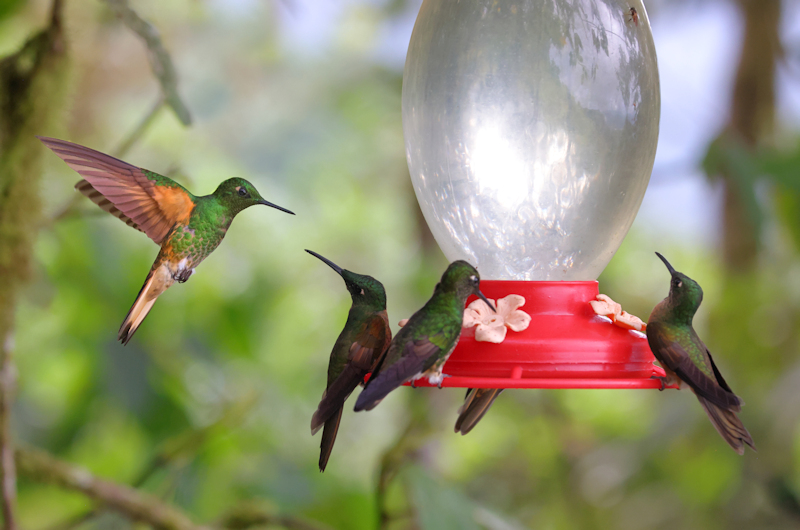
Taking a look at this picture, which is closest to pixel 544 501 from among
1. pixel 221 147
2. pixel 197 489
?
pixel 197 489

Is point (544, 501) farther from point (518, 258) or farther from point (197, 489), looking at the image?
point (518, 258)

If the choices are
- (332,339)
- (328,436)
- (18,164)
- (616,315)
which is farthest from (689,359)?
(332,339)

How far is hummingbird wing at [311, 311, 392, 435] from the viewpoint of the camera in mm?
883

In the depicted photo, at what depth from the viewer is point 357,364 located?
3.09 feet

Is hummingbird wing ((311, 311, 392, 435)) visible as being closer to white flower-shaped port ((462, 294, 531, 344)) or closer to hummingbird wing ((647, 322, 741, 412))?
white flower-shaped port ((462, 294, 531, 344))

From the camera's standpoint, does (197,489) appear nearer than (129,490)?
No

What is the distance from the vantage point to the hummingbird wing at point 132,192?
0.95m

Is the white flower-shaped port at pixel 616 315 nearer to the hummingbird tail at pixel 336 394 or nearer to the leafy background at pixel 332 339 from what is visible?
the hummingbird tail at pixel 336 394

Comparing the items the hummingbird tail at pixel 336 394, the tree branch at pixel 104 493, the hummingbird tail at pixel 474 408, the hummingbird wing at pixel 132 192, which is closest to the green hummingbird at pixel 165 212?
the hummingbird wing at pixel 132 192

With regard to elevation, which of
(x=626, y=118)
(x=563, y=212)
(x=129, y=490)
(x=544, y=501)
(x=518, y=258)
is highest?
(x=626, y=118)

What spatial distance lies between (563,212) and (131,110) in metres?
7.05

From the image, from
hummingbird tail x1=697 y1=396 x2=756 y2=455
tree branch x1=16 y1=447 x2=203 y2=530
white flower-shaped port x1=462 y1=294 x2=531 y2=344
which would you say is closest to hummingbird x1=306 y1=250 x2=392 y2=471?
white flower-shaped port x1=462 y1=294 x2=531 y2=344

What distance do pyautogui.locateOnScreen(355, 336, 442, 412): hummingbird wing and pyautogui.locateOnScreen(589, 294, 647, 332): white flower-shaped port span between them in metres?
0.34

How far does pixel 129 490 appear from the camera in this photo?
6.31 feet
